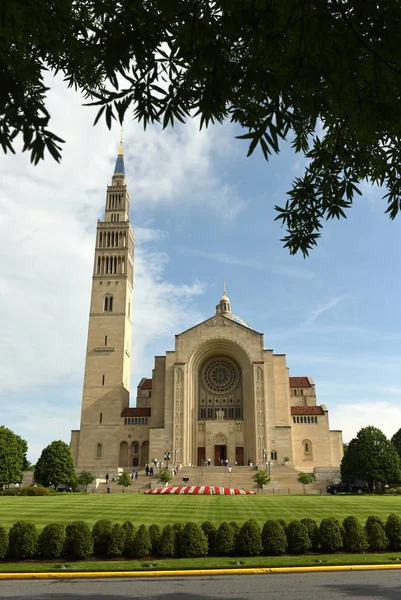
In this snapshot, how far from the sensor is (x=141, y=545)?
13617 mm

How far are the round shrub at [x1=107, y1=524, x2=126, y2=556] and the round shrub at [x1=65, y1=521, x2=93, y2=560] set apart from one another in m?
0.51

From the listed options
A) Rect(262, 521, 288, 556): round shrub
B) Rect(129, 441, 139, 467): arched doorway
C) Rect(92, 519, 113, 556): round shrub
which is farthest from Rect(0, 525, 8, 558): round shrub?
Rect(129, 441, 139, 467): arched doorway

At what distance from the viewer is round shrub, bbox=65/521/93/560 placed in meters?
13.4

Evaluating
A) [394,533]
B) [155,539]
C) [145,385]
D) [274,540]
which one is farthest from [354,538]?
[145,385]

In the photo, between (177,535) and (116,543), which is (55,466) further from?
(177,535)

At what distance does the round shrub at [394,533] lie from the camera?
1487 cm

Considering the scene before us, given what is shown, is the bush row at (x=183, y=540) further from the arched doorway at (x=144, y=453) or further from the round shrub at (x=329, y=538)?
the arched doorway at (x=144, y=453)

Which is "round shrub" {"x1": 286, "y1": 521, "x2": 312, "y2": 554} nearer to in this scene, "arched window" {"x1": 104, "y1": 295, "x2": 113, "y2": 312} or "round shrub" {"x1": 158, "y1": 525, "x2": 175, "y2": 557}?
"round shrub" {"x1": 158, "y1": 525, "x2": 175, "y2": 557}

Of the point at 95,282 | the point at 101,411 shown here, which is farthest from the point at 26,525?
the point at 95,282

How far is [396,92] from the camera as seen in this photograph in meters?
5.61

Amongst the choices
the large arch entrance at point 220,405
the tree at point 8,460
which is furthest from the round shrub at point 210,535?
the large arch entrance at point 220,405

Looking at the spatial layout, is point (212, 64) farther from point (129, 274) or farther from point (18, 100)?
point (129, 274)

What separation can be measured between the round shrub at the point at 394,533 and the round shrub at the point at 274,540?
330 centimetres

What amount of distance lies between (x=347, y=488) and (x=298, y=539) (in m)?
37.5
